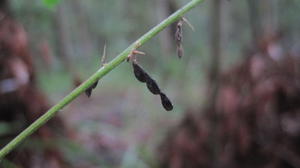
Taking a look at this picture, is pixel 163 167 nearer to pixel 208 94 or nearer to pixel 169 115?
pixel 208 94

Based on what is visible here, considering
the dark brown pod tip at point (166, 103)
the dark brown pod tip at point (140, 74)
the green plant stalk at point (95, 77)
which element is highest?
the green plant stalk at point (95, 77)

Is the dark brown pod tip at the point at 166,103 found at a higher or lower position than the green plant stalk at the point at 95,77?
lower

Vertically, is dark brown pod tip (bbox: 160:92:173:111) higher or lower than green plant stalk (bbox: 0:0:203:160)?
lower

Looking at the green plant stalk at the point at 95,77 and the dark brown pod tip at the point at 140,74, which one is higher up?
the green plant stalk at the point at 95,77

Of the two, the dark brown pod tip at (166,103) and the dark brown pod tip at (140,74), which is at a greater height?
the dark brown pod tip at (140,74)

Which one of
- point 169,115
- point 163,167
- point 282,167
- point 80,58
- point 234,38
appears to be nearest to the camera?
point 282,167

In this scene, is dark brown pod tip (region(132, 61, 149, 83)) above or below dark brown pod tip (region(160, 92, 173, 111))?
above

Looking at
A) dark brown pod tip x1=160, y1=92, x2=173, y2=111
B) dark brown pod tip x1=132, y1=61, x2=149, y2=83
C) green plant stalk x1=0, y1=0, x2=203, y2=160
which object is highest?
green plant stalk x1=0, y1=0, x2=203, y2=160

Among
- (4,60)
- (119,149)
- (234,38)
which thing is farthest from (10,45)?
(234,38)

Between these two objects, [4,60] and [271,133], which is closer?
[4,60]

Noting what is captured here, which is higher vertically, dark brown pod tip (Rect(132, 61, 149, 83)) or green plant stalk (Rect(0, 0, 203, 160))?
green plant stalk (Rect(0, 0, 203, 160))

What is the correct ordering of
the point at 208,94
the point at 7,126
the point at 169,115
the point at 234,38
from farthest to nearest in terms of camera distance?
1. the point at 234,38
2. the point at 169,115
3. the point at 208,94
4. the point at 7,126
